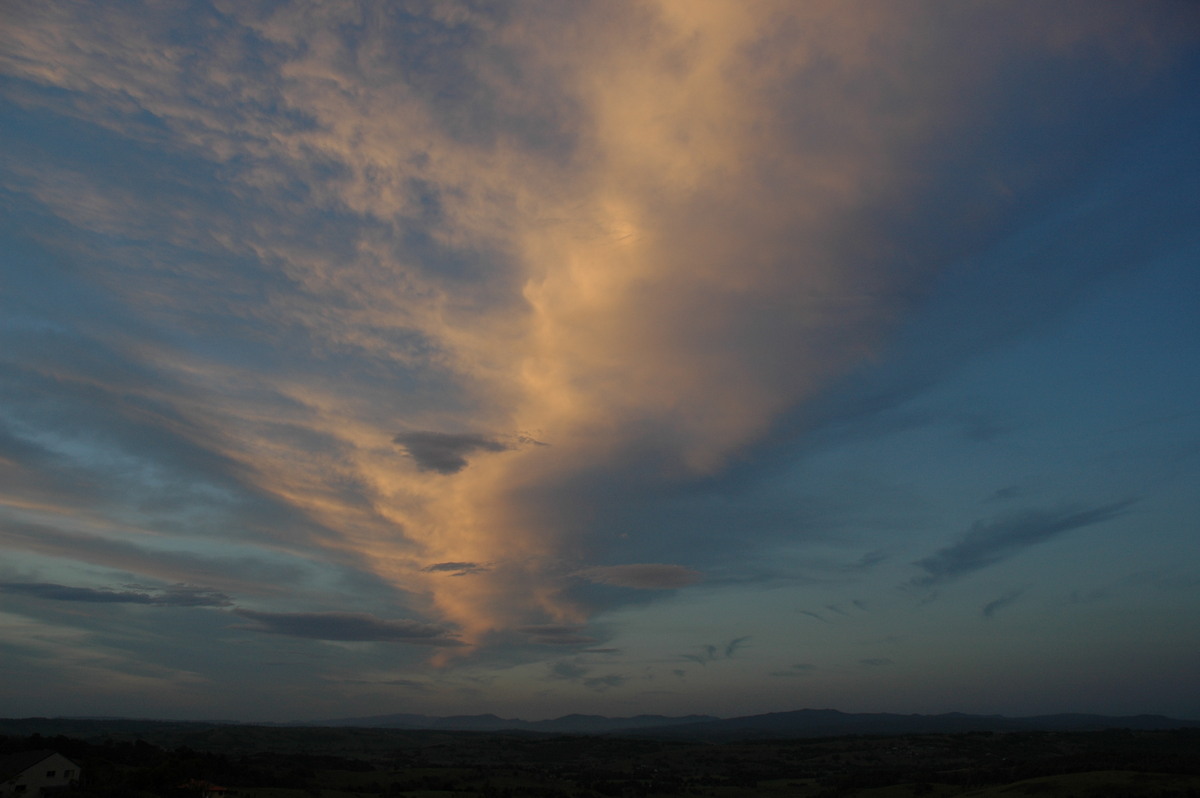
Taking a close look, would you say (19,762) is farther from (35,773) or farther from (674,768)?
(674,768)

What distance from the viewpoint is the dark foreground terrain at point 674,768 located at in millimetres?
72938

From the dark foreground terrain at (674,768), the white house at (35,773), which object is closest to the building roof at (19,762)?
the white house at (35,773)

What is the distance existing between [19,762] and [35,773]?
347cm

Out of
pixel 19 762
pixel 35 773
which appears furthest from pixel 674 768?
pixel 19 762

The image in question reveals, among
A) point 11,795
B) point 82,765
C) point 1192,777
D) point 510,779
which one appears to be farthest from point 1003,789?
point 82,765

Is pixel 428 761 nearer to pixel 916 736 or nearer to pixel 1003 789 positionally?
pixel 916 736

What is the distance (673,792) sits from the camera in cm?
10269

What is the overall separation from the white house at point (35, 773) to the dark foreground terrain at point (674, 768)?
253 cm

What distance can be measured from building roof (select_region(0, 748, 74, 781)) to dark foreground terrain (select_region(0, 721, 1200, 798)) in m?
5.32

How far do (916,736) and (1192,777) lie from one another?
109721mm

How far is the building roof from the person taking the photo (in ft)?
230

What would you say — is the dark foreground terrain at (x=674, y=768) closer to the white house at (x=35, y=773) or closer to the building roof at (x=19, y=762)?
the white house at (x=35, y=773)

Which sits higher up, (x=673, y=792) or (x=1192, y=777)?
(x=1192, y=777)

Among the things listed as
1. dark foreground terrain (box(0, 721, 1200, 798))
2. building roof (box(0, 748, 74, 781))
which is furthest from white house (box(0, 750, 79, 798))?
dark foreground terrain (box(0, 721, 1200, 798))
